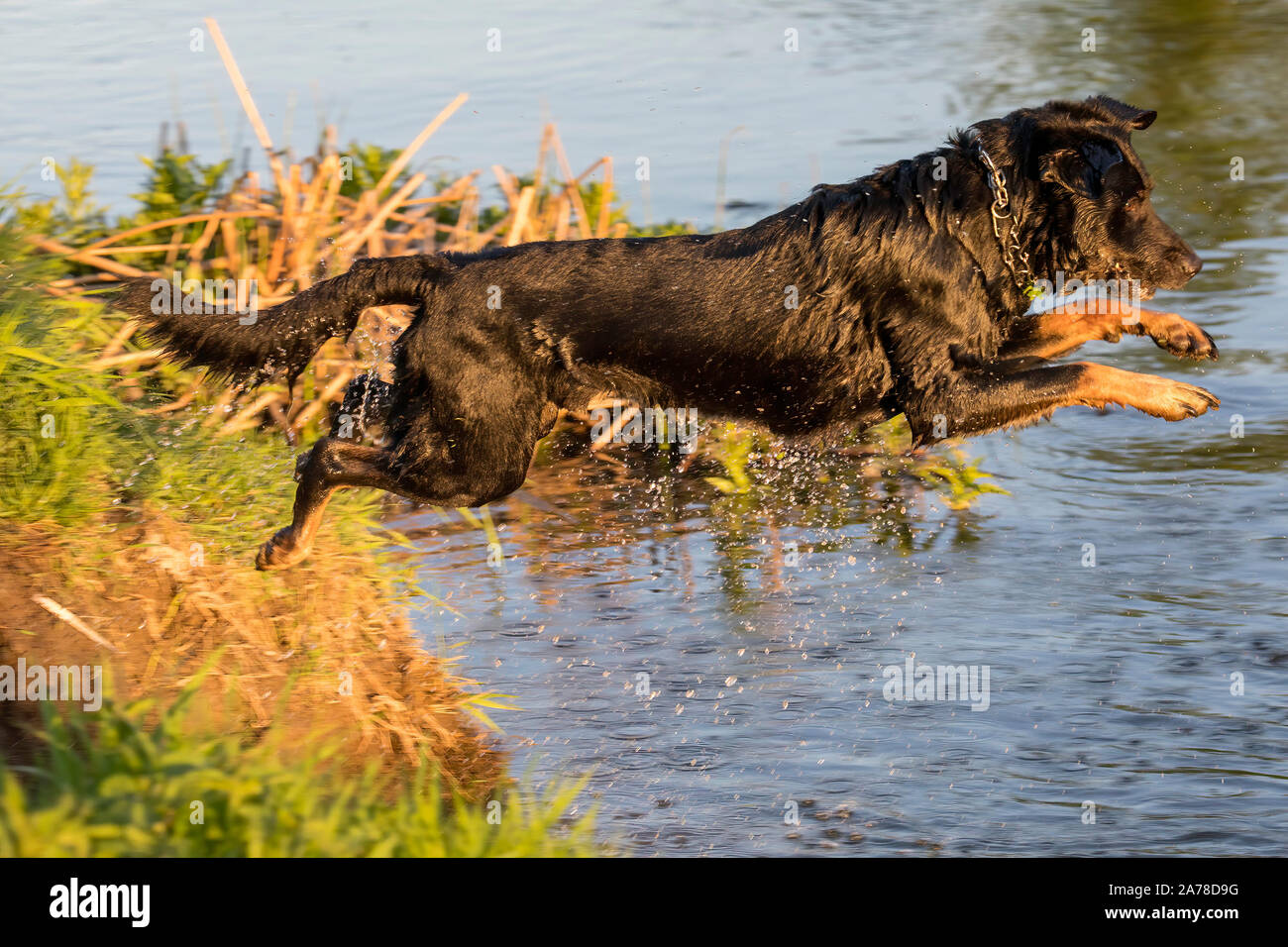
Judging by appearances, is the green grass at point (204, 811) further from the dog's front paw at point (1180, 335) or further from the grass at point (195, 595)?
the dog's front paw at point (1180, 335)

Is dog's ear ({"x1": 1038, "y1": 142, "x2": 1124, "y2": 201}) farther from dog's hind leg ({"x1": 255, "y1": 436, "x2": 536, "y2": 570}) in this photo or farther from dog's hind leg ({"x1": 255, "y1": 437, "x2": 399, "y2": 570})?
dog's hind leg ({"x1": 255, "y1": 437, "x2": 399, "y2": 570})

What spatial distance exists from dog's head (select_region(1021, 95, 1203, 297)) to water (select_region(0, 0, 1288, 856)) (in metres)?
1.43

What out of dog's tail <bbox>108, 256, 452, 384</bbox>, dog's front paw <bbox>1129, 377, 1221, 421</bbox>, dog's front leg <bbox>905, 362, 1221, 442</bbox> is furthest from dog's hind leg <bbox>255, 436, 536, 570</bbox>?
dog's front paw <bbox>1129, 377, 1221, 421</bbox>

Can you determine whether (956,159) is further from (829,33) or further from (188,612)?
(829,33)

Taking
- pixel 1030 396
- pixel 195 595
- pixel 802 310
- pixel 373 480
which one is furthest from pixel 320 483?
pixel 1030 396

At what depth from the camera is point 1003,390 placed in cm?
460

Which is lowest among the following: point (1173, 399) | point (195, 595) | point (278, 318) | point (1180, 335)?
point (195, 595)

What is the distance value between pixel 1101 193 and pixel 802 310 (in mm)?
986

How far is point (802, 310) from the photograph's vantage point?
4.73 meters

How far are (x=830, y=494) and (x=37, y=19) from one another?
36.9ft

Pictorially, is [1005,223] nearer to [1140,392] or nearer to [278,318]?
[1140,392]

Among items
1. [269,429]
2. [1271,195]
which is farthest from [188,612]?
[1271,195]

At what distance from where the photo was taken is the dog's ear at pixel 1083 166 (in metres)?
4.60

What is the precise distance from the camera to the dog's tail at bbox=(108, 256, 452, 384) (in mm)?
4672
